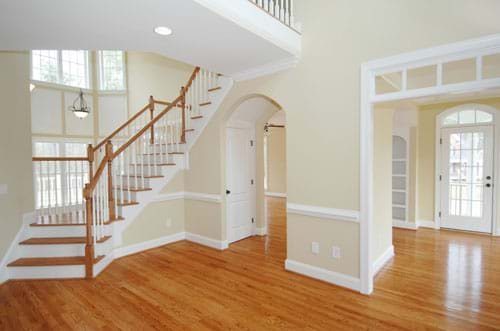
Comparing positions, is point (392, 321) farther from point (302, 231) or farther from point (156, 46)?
point (156, 46)

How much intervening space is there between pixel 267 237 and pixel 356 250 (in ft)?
7.63

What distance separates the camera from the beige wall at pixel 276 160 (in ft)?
32.9

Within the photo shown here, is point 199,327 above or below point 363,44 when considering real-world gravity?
below

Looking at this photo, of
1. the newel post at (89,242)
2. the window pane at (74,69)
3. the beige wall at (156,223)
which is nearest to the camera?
the newel post at (89,242)

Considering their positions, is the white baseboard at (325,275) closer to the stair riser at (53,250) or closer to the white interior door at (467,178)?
the stair riser at (53,250)

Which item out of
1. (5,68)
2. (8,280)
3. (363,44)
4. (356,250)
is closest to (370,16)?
(363,44)

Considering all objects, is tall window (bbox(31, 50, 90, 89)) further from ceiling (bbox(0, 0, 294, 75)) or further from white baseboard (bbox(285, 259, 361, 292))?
white baseboard (bbox(285, 259, 361, 292))

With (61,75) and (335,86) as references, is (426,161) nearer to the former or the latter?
(335,86)

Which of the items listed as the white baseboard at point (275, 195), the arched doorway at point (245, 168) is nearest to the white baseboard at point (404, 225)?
the arched doorway at point (245, 168)

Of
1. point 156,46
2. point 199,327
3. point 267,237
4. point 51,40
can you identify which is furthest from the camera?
point 267,237

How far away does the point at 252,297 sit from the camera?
10.0ft

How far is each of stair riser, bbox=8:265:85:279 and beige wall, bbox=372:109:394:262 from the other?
3890 millimetres

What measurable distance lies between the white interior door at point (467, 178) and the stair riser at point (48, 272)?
6594 millimetres

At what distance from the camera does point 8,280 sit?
3539mm
